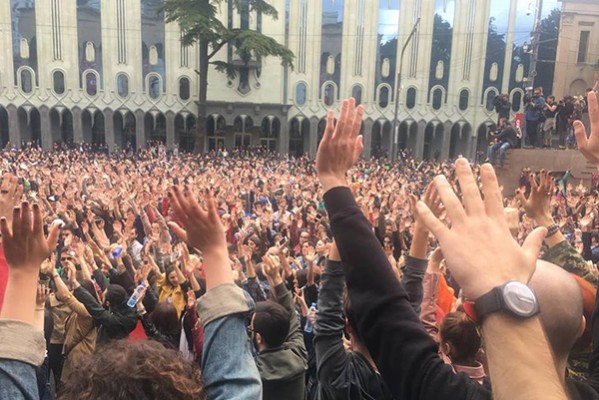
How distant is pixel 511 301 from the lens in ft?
3.22

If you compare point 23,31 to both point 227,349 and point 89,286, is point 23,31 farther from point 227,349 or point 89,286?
point 227,349

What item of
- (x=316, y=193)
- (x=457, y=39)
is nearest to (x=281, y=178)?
(x=316, y=193)

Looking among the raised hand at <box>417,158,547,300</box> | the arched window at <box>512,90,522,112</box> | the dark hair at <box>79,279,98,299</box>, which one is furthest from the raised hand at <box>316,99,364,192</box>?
the arched window at <box>512,90,522,112</box>

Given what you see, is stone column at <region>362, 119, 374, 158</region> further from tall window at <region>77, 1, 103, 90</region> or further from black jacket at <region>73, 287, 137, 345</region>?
black jacket at <region>73, 287, 137, 345</region>

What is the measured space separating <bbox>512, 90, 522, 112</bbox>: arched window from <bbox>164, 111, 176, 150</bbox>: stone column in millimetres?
23512

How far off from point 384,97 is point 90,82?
19.7 m

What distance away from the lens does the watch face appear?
3.22ft

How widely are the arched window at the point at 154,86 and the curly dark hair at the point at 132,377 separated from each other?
33.9 metres

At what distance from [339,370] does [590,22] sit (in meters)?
40.6

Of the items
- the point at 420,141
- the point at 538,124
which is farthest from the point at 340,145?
the point at 420,141

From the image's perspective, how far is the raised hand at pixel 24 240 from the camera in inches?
58.1

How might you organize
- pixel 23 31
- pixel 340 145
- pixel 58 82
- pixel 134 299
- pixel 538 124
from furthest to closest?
pixel 58 82 → pixel 23 31 → pixel 538 124 → pixel 134 299 → pixel 340 145

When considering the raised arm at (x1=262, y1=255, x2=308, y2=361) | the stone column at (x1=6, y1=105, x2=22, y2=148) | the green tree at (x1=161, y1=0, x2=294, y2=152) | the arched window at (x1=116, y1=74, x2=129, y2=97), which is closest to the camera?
the raised arm at (x1=262, y1=255, x2=308, y2=361)

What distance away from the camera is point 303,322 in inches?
156
